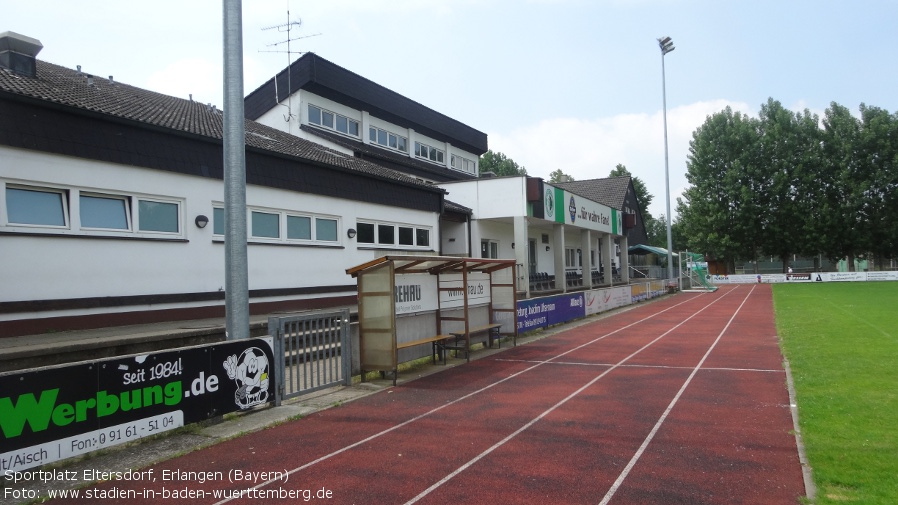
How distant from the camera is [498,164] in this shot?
90.6 metres

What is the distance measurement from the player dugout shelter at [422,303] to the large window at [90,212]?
459cm

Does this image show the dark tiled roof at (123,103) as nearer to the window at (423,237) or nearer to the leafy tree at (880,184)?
the window at (423,237)

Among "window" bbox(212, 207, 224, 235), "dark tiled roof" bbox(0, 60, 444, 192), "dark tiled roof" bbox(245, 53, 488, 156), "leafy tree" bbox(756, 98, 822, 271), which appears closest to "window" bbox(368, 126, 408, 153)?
"dark tiled roof" bbox(245, 53, 488, 156)

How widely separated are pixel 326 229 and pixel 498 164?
246 feet

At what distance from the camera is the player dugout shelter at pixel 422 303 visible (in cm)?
1145

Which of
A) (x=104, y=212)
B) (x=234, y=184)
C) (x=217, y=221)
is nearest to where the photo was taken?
(x=234, y=184)

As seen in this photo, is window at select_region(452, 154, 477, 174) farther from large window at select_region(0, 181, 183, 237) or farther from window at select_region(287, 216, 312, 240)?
large window at select_region(0, 181, 183, 237)

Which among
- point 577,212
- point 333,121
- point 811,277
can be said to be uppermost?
point 333,121

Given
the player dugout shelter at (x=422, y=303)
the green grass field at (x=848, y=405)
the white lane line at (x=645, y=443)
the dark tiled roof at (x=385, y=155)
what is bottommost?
the white lane line at (x=645, y=443)

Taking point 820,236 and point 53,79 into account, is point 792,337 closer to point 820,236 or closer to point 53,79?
point 53,79

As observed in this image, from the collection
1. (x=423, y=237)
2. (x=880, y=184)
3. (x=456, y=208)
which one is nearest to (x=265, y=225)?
(x=423, y=237)

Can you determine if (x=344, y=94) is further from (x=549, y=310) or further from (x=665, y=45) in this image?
(x=665, y=45)

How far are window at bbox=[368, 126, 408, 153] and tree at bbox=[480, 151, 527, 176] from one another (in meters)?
55.8

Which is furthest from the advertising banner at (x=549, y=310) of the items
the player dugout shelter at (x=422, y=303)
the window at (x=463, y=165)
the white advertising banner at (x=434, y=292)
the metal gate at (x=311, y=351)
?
the window at (x=463, y=165)
